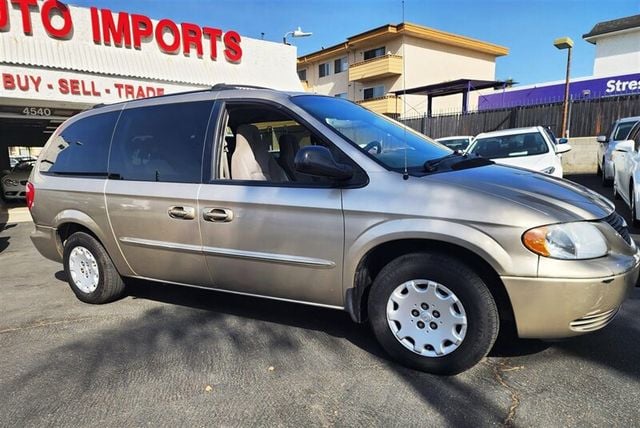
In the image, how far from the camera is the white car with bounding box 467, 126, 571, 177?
880 cm

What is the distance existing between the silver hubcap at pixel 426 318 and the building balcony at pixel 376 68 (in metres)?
29.8

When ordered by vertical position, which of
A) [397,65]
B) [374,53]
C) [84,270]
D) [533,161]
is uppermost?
[374,53]

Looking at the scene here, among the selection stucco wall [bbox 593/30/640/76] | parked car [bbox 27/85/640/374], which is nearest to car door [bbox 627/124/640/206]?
parked car [bbox 27/85/640/374]

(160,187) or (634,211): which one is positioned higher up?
(160,187)

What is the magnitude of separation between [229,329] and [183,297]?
114 cm

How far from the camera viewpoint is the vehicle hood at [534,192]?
2590mm

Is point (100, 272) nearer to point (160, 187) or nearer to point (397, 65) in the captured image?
point (160, 187)

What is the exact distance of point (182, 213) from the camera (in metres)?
3.55

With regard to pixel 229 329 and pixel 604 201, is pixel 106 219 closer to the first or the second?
pixel 229 329

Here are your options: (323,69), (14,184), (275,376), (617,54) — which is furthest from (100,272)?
(617,54)

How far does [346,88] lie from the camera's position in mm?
35406

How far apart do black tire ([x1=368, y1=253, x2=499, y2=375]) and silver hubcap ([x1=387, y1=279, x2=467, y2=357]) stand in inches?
1.2

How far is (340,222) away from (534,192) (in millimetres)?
1181

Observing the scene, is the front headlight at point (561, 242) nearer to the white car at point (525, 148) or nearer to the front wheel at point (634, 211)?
the front wheel at point (634, 211)
